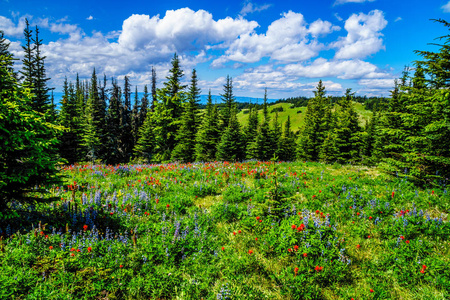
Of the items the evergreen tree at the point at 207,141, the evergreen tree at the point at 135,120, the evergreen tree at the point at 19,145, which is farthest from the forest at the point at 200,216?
the evergreen tree at the point at 135,120

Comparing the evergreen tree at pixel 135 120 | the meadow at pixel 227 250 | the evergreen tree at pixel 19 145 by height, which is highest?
the evergreen tree at pixel 135 120

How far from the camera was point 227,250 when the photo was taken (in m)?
5.25

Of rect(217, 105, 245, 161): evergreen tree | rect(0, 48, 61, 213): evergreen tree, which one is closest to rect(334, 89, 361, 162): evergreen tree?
rect(217, 105, 245, 161): evergreen tree

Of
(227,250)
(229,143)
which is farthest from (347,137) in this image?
(227,250)

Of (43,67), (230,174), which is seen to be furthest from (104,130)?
(230,174)

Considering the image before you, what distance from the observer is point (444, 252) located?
4.91 meters

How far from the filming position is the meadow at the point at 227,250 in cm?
396

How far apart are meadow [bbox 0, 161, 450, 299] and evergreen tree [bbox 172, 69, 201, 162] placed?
87.6 ft

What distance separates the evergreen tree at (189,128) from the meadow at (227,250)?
26706mm

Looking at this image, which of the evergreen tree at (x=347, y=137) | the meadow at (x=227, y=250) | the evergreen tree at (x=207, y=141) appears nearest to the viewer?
the meadow at (x=227, y=250)

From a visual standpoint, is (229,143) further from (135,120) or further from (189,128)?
(135,120)

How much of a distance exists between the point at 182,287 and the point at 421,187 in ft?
32.8

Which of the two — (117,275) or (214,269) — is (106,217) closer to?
(117,275)

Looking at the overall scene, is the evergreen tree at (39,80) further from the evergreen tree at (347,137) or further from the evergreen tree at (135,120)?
the evergreen tree at (347,137)
